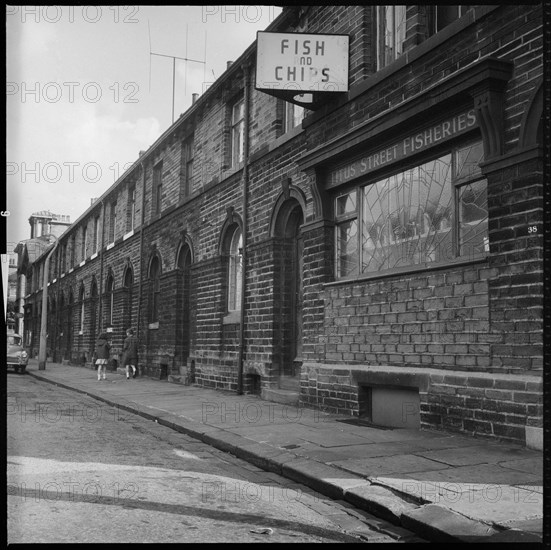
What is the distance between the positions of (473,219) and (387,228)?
179 cm

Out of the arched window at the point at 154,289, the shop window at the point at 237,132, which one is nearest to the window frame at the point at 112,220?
the arched window at the point at 154,289

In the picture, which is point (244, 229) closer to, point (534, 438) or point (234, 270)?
point (234, 270)

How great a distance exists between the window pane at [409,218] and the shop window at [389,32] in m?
1.86

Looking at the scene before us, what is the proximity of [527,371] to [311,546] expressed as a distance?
3.80 m

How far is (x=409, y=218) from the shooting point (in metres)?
8.90

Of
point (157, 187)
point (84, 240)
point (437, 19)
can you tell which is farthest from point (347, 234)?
point (84, 240)

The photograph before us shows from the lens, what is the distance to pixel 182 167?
18.8 metres

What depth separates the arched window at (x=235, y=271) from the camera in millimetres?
14719

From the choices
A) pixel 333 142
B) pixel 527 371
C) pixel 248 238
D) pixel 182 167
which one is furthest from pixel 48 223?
pixel 527 371

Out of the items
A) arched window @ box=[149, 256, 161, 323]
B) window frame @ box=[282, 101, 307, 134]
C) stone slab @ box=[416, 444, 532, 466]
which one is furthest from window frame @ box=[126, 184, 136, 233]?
stone slab @ box=[416, 444, 532, 466]

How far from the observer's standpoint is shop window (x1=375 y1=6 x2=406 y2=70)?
9391 mm

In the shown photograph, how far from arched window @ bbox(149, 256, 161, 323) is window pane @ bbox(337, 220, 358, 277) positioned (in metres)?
10.9

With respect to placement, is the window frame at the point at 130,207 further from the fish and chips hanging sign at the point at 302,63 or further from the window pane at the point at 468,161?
the window pane at the point at 468,161

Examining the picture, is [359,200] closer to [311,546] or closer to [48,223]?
[311,546]
